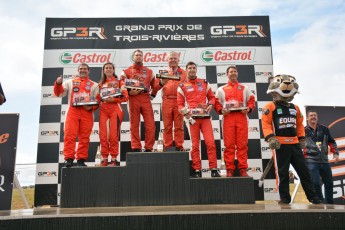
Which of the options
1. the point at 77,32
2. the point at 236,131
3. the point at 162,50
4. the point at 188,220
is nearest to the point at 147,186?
the point at 188,220

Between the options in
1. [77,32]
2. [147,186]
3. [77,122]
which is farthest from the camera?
[77,32]

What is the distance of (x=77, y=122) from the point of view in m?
3.48

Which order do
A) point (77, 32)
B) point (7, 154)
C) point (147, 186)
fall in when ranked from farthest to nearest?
1. point (77, 32)
2. point (7, 154)
3. point (147, 186)

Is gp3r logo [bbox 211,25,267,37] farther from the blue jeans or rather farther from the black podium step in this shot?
the black podium step

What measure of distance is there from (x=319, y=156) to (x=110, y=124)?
2817 millimetres

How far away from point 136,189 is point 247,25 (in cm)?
344

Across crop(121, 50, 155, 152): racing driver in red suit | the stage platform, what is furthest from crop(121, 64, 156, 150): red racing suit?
the stage platform

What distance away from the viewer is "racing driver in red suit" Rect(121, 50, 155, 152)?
12.0 ft

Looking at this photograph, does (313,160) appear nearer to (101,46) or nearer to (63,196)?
(63,196)

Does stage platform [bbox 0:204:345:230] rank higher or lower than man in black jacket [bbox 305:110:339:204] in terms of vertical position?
lower

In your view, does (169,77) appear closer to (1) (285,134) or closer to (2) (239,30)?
(1) (285,134)

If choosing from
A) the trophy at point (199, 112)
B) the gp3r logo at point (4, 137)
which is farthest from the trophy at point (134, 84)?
the gp3r logo at point (4, 137)

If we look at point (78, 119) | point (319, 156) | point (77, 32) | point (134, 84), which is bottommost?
point (319, 156)

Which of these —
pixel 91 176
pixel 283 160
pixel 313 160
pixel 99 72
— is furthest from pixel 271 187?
pixel 99 72
